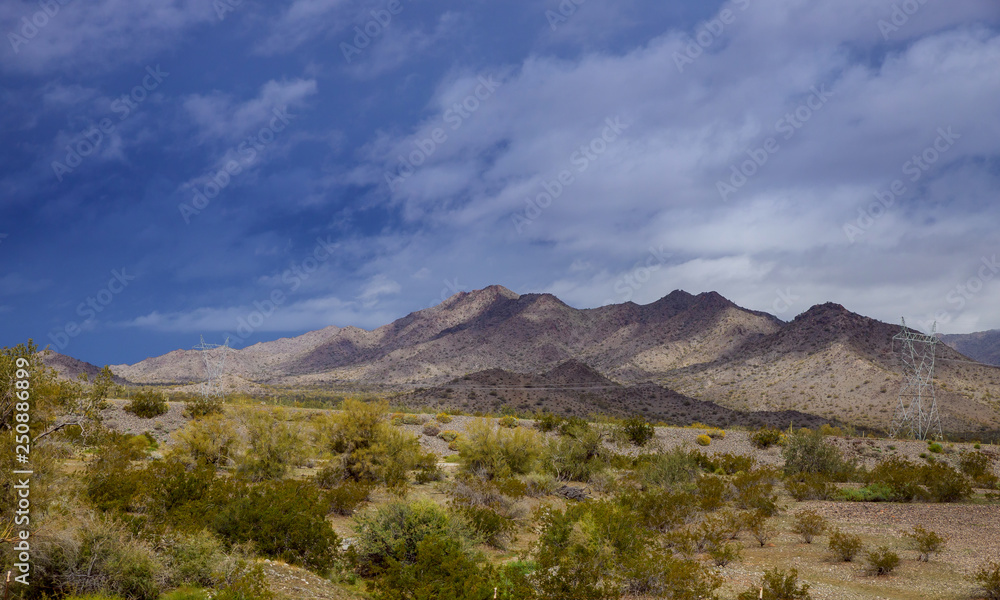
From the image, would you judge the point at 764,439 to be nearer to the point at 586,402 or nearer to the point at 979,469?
the point at 979,469

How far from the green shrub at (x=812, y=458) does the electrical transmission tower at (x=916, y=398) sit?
15649 millimetres

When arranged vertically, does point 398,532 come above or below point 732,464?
above

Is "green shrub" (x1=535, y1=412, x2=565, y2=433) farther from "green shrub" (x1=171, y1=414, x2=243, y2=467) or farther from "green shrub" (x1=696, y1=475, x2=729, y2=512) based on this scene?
"green shrub" (x1=171, y1=414, x2=243, y2=467)

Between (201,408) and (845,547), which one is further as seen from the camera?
(201,408)

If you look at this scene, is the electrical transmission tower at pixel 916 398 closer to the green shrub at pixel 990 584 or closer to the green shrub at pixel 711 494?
the green shrub at pixel 711 494

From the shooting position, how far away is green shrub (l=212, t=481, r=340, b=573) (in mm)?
10727

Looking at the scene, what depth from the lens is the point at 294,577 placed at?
31.2 ft

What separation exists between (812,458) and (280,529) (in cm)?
2520

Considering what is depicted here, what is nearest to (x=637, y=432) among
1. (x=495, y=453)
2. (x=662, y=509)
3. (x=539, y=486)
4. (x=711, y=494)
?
(x=495, y=453)

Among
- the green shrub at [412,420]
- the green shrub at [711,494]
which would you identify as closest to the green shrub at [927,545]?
the green shrub at [711,494]

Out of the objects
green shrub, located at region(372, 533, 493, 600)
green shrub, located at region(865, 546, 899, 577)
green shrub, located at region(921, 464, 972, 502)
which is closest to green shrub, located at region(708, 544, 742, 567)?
green shrub, located at region(865, 546, 899, 577)

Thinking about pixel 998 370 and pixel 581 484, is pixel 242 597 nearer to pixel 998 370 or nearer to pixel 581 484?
pixel 581 484

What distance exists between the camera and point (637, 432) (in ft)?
112

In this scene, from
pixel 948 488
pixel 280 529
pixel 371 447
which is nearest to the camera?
pixel 280 529
